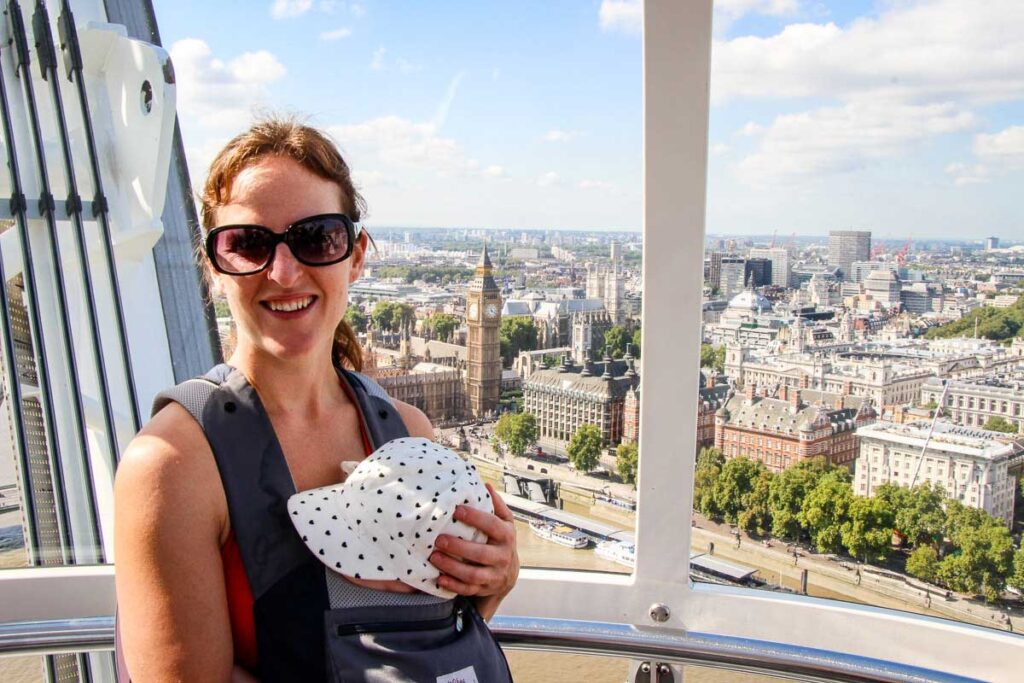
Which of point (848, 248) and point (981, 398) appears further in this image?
point (848, 248)

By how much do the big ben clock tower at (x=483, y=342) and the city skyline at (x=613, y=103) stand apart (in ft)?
0.77

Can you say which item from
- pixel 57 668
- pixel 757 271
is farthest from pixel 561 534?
pixel 57 668

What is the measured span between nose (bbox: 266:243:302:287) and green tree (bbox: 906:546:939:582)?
6.99 ft

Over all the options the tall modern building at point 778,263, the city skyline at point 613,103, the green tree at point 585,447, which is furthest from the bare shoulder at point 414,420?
the tall modern building at point 778,263

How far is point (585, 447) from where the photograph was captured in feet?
9.05

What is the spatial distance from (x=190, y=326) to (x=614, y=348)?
175 cm

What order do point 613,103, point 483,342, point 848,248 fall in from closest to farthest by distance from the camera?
point 613,103
point 848,248
point 483,342

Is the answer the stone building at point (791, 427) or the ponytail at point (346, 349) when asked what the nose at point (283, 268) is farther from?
the stone building at point (791, 427)

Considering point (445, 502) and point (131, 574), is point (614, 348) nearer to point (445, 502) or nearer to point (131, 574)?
point (445, 502)

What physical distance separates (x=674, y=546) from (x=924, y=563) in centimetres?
76

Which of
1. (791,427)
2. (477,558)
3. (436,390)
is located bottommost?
(791,427)

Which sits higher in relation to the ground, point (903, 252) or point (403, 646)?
point (903, 252)

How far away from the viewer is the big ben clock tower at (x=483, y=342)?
281 cm

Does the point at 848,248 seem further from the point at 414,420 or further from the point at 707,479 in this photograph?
the point at 414,420
